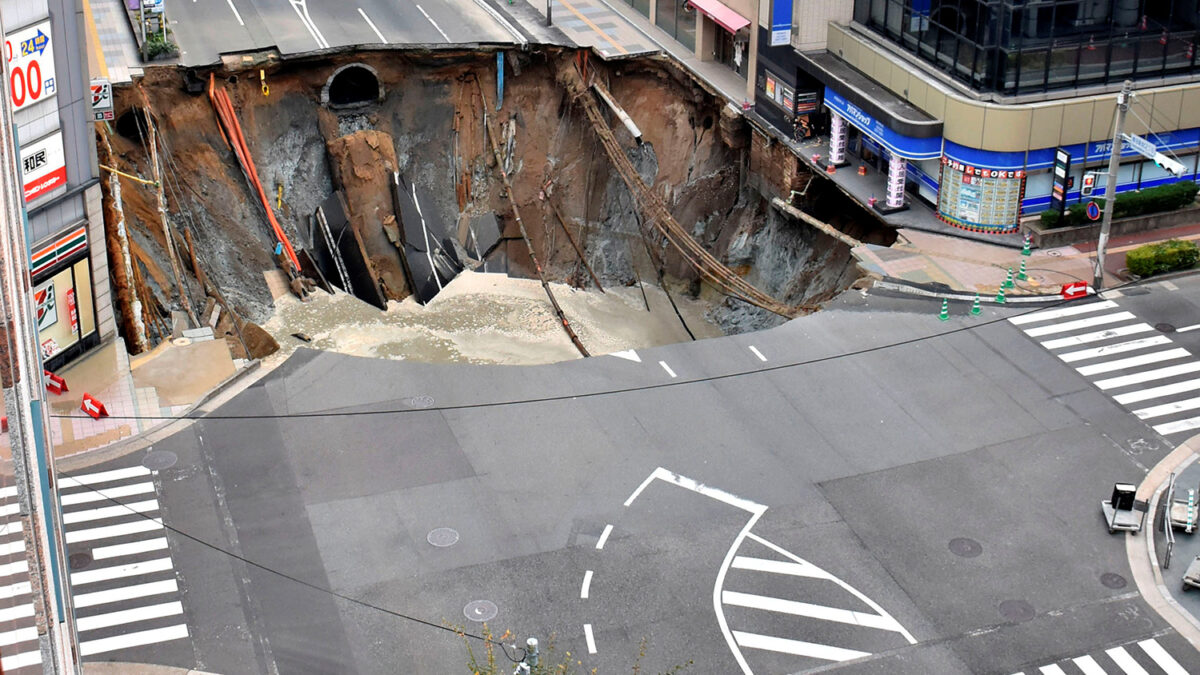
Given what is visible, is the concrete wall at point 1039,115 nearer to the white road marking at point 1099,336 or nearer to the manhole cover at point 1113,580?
the white road marking at point 1099,336

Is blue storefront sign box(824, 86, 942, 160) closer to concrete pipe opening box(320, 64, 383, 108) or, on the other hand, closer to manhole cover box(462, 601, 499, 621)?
concrete pipe opening box(320, 64, 383, 108)

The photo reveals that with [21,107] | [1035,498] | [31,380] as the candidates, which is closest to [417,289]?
[21,107]

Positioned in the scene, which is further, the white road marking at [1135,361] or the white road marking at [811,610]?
the white road marking at [1135,361]

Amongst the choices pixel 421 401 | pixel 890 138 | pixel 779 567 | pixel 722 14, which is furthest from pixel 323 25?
pixel 779 567

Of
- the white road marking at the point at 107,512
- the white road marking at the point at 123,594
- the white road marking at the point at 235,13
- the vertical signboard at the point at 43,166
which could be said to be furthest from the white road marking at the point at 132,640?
the white road marking at the point at 235,13

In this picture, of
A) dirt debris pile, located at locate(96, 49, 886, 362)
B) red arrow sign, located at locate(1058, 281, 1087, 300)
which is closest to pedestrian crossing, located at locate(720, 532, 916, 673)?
red arrow sign, located at locate(1058, 281, 1087, 300)

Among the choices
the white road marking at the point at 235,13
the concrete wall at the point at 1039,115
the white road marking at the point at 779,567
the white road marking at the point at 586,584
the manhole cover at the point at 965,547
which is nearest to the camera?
the white road marking at the point at 586,584

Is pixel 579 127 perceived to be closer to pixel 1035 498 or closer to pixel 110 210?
pixel 110 210
